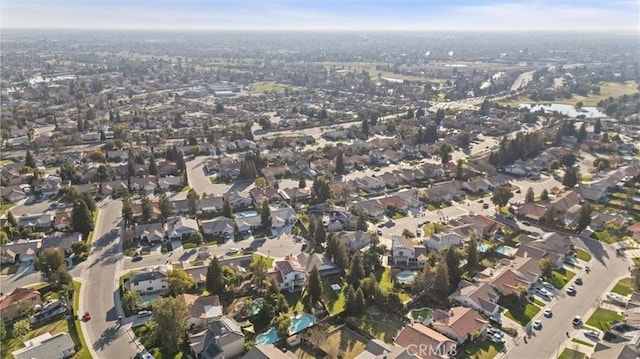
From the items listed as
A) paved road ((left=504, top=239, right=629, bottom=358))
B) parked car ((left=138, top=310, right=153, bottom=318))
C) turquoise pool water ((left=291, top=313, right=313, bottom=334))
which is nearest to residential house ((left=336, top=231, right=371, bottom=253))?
turquoise pool water ((left=291, top=313, right=313, bottom=334))

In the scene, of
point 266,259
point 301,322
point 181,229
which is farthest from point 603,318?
point 181,229

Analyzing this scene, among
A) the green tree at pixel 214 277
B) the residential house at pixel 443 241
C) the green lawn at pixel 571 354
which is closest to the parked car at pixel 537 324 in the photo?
the green lawn at pixel 571 354

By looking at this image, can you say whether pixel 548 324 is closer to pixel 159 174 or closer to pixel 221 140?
pixel 159 174

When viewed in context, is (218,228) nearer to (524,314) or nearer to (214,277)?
(214,277)

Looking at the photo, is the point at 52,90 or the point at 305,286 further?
the point at 52,90

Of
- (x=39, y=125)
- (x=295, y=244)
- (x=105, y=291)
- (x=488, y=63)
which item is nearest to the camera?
(x=105, y=291)

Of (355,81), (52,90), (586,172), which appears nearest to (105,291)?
(586,172)
